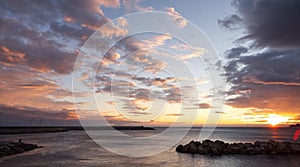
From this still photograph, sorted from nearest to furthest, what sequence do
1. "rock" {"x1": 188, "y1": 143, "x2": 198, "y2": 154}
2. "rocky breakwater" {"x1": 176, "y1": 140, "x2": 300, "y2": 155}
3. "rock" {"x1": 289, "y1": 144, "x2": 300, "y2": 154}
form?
"rocky breakwater" {"x1": 176, "y1": 140, "x2": 300, "y2": 155}
"rock" {"x1": 188, "y1": 143, "x2": 198, "y2": 154}
"rock" {"x1": 289, "y1": 144, "x2": 300, "y2": 154}

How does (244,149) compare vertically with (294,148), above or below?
below

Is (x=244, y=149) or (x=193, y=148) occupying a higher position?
(x=193, y=148)

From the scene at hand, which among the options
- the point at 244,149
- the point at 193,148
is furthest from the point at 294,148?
the point at 193,148

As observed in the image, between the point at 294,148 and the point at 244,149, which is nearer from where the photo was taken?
the point at 244,149

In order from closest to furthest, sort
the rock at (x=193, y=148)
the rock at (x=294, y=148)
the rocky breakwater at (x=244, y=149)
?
the rocky breakwater at (x=244, y=149), the rock at (x=193, y=148), the rock at (x=294, y=148)

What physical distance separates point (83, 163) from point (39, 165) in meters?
A: 5.44

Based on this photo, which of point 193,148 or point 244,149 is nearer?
point 244,149

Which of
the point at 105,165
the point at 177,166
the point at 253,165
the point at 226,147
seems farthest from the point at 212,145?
the point at 105,165

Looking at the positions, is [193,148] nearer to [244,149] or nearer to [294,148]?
[244,149]

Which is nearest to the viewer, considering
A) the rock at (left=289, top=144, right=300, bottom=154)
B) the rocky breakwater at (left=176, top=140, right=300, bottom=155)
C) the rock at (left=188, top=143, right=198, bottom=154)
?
the rocky breakwater at (left=176, top=140, right=300, bottom=155)

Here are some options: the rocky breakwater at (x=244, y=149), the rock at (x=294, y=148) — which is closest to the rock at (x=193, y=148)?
the rocky breakwater at (x=244, y=149)

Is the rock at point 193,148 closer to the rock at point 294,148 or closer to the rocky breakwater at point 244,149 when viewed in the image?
the rocky breakwater at point 244,149

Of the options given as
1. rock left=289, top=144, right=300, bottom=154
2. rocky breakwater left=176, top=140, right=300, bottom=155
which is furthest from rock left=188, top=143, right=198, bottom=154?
rock left=289, top=144, right=300, bottom=154

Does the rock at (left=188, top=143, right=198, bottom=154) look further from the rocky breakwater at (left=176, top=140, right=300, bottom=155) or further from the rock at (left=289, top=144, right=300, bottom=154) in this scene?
the rock at (left=289, top=144, right=300, bottom=154)
